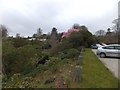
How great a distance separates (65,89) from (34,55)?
1215cm

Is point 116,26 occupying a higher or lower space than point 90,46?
higher

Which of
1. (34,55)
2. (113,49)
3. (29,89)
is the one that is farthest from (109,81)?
(113,49)

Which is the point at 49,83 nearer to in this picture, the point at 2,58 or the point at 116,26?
the point at 2,58

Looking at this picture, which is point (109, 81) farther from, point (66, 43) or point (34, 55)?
point (66, 43)

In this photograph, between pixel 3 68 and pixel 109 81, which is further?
pixel 3 68

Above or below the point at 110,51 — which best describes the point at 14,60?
below

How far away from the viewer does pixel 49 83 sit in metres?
10.2

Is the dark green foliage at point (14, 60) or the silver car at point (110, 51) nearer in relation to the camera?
the dark green foliage at point (14, 60)

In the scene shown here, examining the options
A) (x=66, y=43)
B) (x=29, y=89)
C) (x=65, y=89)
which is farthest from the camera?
(x=66, y=43)

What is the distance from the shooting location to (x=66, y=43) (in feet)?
117

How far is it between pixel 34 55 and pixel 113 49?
33.0ft

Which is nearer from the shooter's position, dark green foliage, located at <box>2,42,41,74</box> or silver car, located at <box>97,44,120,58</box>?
dark green foliage, located at <box>2,42,41,74</box>

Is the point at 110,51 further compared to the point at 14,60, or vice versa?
the point at 110,51

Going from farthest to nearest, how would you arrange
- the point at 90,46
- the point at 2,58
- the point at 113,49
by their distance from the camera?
the point at 90,46 < the point at 113,49 < the point at 2,58
